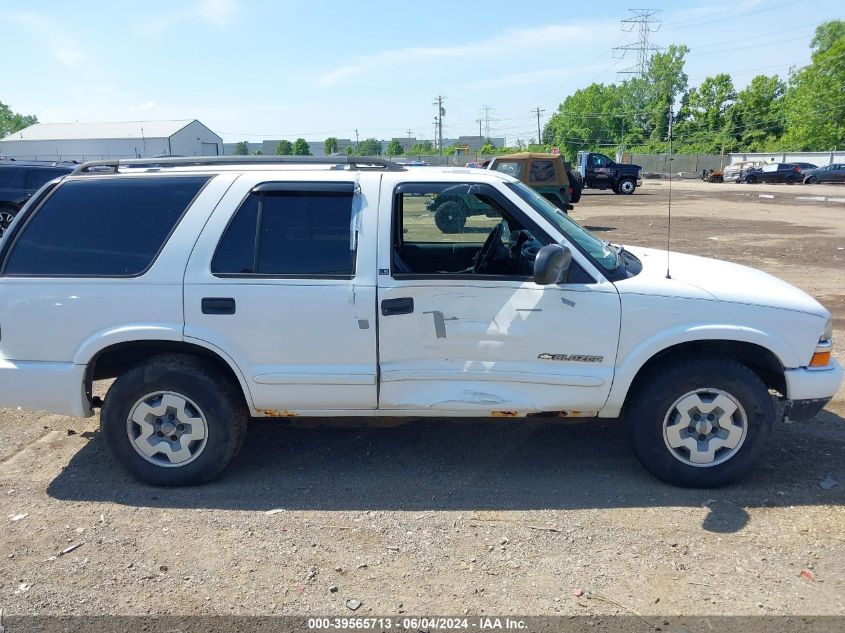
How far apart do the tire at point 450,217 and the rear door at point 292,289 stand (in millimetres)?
643

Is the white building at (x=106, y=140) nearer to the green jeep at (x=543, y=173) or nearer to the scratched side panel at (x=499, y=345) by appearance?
the green jeep at (x=543, y=173)

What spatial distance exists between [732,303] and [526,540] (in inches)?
69.6

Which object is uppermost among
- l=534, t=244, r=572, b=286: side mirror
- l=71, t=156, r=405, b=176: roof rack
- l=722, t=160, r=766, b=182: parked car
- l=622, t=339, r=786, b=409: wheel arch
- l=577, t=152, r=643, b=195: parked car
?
l=722, t=160, r=766, b=182: parked car

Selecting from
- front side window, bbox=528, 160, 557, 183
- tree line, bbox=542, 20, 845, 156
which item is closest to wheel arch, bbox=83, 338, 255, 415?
front side window, bbox=528, 160, 557, 183

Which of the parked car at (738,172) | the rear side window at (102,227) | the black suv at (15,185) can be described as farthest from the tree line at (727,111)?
the rear side window at (102,227)

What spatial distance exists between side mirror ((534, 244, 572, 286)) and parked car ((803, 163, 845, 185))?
5469cm

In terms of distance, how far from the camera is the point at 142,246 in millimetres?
4086

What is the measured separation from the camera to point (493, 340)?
3.97 m

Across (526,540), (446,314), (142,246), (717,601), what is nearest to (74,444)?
(142,246)

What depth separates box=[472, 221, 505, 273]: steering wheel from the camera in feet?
15.7

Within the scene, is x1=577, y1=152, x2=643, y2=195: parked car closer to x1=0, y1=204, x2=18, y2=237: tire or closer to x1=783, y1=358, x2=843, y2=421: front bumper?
x1=0, y1=204, x2=18, y2=237: tire

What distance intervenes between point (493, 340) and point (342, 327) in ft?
2.88

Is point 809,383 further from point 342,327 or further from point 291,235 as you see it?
point 291,235

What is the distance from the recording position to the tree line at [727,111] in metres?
76.4
